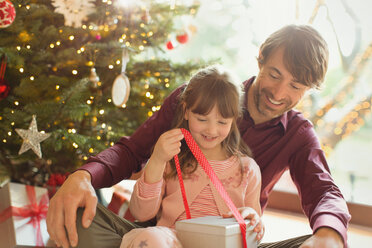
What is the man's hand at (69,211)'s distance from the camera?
3.67 feet

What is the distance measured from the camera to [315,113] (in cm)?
276

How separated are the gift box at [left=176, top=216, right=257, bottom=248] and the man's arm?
0.20 metres

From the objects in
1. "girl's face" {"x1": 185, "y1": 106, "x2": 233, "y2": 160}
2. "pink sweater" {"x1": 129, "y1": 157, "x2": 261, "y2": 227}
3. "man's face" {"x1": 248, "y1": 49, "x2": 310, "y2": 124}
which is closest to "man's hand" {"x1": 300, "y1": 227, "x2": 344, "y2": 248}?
"pink sweater" {"x1": 129, "y1": 157, "x2": 261, "y2": 227}

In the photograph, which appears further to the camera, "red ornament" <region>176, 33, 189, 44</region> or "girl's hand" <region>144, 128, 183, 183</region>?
"red ornament" <region>176, 33, 189, 44</region>

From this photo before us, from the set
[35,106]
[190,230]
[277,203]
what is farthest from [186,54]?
[190,230]

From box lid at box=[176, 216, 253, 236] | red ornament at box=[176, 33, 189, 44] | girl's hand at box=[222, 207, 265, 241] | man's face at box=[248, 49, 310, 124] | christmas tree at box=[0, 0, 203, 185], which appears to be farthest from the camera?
red ornament at box=[176, 33, 189, 44]

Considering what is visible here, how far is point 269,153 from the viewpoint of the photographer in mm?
1579

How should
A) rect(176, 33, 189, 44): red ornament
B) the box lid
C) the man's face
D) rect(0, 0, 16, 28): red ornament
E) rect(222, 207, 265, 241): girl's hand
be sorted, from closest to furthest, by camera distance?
the box lid
rect(222, 207, 265, 241): girl's hand
the man's face
rect(0, 0, 16, 28): red ornament
rect(176, 33, 189, 44): red ornament

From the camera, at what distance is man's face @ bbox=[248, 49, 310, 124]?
57.3 inches

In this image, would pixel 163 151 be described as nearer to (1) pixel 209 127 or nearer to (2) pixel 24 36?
(1) pixel 209 127

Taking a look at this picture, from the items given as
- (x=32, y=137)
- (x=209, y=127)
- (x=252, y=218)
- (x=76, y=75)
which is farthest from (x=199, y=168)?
(x=76, y=75)

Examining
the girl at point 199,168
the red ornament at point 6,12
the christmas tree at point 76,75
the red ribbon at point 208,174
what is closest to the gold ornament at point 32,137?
the christmas tree at point 76,75

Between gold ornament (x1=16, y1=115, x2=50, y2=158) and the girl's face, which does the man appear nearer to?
the girl's face

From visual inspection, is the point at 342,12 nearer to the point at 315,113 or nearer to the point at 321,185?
the point at 315,113
